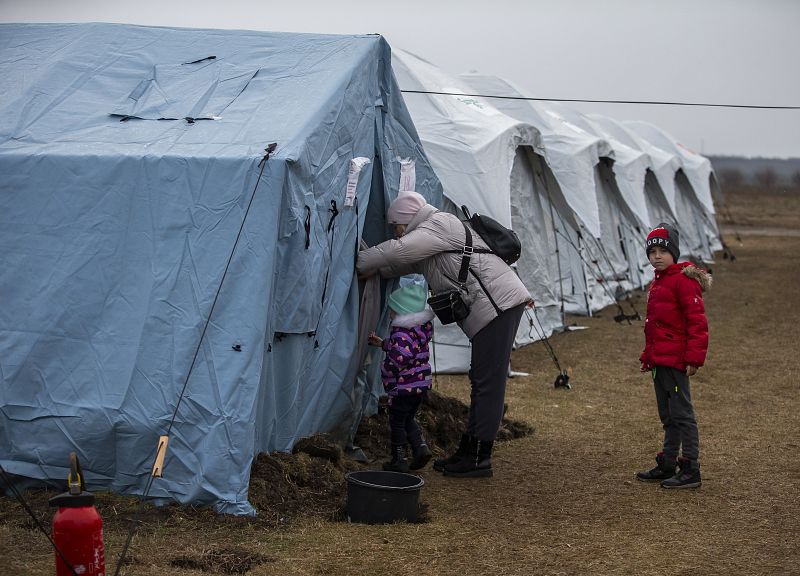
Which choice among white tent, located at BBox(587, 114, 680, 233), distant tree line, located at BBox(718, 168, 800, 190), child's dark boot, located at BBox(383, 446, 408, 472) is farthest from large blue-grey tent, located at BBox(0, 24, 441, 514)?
distant tree line, located at BBox(718, 168, 800, 190)

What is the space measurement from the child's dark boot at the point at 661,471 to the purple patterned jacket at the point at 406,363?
4.90 ft

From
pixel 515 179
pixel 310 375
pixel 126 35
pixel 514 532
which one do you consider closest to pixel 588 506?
pixel 514 532

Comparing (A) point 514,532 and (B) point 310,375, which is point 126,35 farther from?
(A) point 514,532

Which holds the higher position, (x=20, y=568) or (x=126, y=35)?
(x=126, y=35)

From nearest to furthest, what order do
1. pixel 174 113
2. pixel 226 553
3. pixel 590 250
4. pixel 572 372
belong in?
pixel 226 553
pixel 174 113
pixel 572 372
pixel 590 250

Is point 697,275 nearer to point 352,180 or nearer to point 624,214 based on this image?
point 352,180

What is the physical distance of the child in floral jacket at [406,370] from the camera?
6.39 metres

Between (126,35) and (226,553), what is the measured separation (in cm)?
388

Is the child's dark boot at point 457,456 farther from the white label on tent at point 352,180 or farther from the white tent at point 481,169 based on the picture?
the white tent at point 481,169

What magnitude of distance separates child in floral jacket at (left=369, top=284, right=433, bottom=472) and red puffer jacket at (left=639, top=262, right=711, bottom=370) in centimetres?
134

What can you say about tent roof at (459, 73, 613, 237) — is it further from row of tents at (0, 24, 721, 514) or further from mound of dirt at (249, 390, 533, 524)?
row of tents at (0, 24, 721, 514)

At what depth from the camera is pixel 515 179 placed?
1229 cm

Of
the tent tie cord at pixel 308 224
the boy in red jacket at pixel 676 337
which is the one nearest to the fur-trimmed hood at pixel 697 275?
the boy in red jacket at pixel 676 337


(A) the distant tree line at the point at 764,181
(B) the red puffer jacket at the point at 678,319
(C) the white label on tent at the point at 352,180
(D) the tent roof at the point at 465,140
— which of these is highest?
(A) the distant tree line at the point at 764,181
